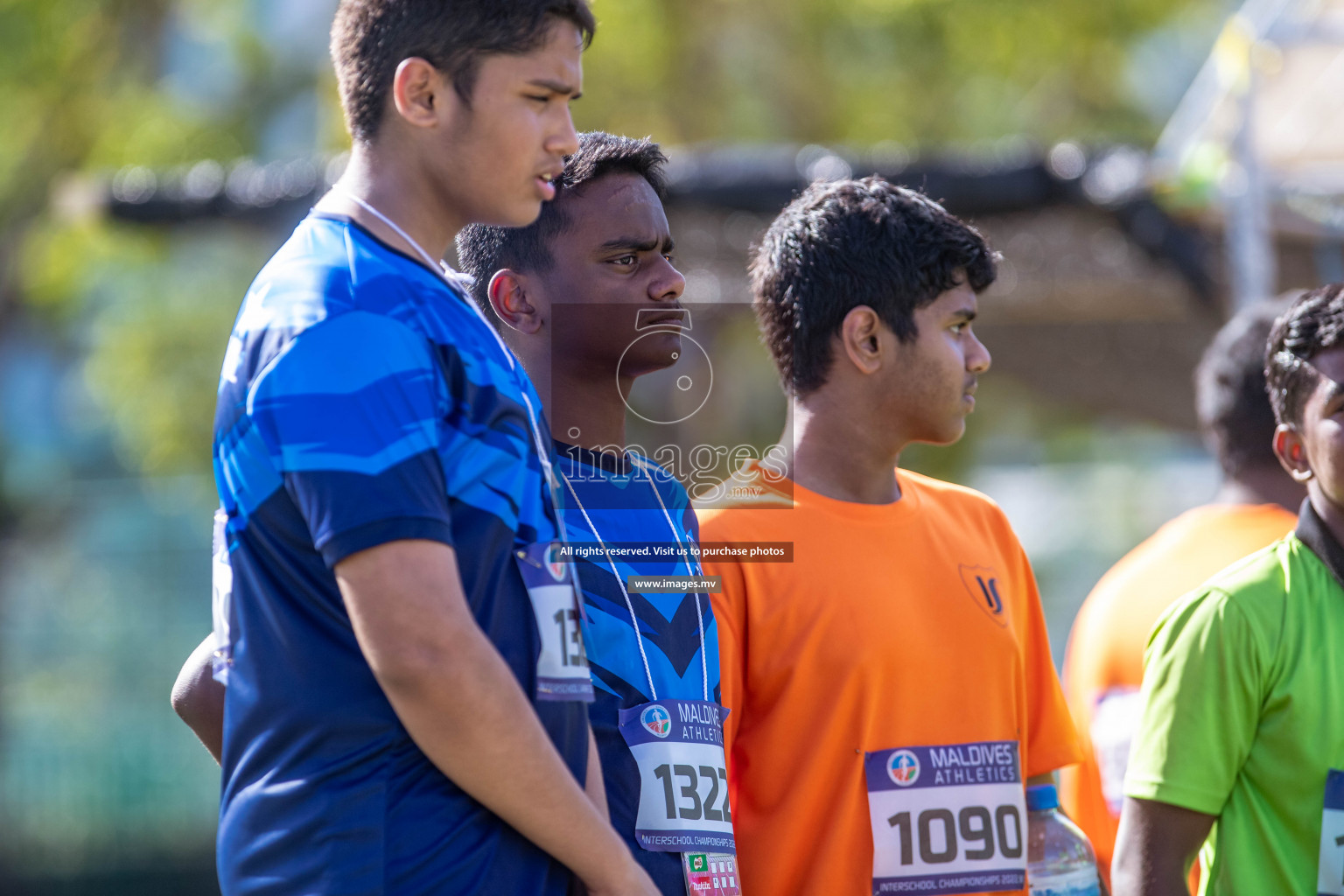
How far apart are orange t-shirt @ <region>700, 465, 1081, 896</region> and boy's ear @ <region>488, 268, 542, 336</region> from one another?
48 centimetres

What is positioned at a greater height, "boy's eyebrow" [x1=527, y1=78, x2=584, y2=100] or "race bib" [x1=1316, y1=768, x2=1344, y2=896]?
"boy's eyebrow" [x1=527, y1=78, x2=584, y2=100]

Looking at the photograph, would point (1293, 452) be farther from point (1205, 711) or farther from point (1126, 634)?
point (1126, 634)

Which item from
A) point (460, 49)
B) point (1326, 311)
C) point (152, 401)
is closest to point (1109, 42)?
point (152, 401)

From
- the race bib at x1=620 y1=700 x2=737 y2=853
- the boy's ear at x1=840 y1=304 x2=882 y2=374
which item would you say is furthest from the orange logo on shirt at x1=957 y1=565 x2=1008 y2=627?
the race bib at x1=620 y1=700 x2=737 y2=853

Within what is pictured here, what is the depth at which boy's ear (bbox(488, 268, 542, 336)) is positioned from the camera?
2199 millimetres

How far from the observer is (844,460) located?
2.48 metres

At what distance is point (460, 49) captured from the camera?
1.53 metres

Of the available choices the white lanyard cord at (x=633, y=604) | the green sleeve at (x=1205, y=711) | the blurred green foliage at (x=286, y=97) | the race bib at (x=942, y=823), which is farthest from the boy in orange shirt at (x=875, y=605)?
the blurred green foliage at (x=286, y=97)

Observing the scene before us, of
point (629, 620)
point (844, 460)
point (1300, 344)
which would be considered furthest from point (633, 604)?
point (1300, 344)

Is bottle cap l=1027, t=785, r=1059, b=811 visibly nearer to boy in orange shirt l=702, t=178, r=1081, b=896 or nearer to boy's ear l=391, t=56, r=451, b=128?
boy in orange shirt l=702, t=178, r=1081, b=896

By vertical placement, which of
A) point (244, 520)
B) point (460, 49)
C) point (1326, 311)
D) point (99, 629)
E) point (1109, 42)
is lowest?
point (99, 629)

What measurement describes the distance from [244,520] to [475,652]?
0.32 meters

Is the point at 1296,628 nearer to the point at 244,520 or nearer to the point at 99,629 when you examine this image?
the point at 244,520

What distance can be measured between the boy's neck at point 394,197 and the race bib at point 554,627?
1.25 feet
